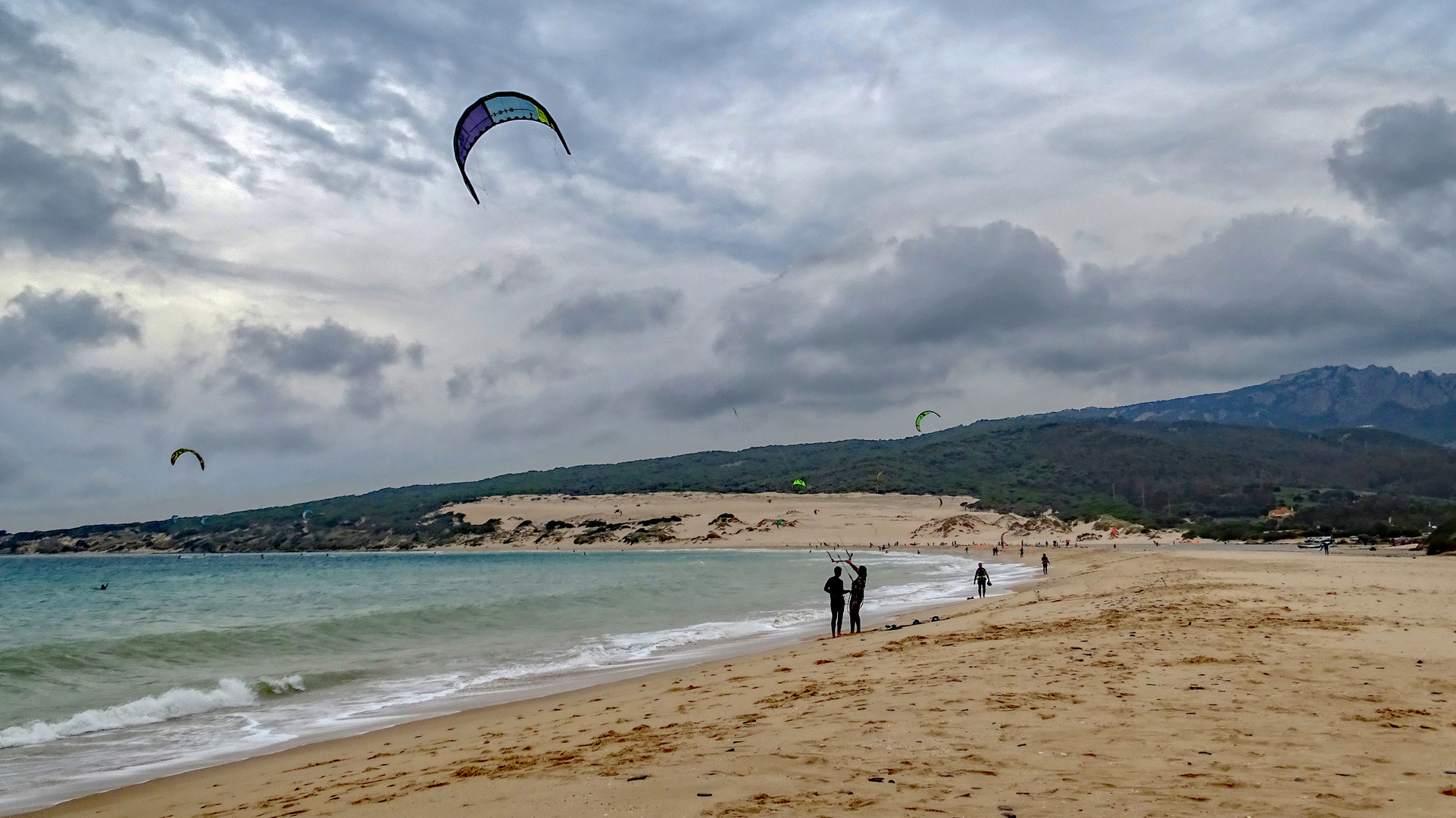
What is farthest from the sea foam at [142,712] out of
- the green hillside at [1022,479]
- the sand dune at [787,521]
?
the green hillside at [1022,479]

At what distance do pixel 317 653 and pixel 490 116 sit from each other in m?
11.8

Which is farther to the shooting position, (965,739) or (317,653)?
(317,653)

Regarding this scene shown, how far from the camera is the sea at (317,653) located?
10.3 m

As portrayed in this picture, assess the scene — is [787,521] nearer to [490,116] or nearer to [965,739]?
[490,116]

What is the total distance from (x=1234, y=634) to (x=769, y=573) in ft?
109

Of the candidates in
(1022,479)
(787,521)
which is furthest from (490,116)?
(1022,479)

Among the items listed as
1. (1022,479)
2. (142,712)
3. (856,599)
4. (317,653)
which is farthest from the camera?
(1022,479)

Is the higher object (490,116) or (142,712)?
(490,116)

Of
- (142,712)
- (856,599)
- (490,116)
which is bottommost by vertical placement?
(142,712)

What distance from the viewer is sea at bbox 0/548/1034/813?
406 inches

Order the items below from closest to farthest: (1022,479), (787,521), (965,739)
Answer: (965,739)
(787,521)
(1022,479)

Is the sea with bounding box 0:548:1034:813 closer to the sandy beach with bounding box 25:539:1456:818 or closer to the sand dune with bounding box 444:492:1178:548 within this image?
the sandy beach with bounding box 25:539:1456:818

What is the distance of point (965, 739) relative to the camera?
594 centimetres

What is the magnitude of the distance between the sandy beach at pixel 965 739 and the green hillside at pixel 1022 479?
7294cm
